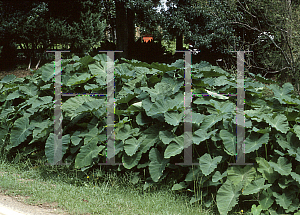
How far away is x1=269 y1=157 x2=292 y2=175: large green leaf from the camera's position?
3189mm

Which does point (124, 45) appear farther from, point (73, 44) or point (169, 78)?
point (169, 78)

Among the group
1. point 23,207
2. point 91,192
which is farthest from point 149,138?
Answer: point 23,207

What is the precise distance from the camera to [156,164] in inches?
144

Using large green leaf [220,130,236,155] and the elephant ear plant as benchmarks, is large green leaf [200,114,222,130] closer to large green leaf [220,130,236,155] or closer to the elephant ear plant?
the elephant ear plant

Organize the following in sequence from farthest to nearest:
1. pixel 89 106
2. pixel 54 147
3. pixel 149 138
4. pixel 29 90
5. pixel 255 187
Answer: pixel 29 90 < pixel 54 147 < pixel 89 106 < pixel 149 138 < pixel 255 187

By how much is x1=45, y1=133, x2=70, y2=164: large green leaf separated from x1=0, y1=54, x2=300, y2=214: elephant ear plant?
0.5 inches

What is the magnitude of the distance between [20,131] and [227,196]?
304cm

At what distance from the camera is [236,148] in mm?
3475

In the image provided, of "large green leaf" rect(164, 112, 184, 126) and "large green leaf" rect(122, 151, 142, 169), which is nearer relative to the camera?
"large green leaf" rect(164, 112, 184, 126)

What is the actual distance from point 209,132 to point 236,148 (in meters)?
0.35

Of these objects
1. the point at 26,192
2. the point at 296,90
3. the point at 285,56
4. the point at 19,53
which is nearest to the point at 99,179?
the point at 26,192

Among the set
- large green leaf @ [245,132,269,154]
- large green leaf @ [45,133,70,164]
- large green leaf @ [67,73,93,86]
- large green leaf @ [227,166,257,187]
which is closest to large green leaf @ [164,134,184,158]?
large green leaf @ [227,166,257,187]

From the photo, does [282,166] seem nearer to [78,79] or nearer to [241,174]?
[241,174]

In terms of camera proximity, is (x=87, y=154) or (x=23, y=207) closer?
(x=23, y=207)
